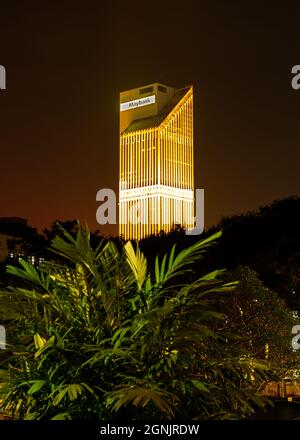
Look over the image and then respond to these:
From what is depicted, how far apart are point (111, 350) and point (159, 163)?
5550 centimetres

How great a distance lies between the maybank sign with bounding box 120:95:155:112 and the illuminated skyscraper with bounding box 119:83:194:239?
23.3 inches

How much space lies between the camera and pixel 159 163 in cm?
5888

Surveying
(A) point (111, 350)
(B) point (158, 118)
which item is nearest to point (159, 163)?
(B) point (158, 118)

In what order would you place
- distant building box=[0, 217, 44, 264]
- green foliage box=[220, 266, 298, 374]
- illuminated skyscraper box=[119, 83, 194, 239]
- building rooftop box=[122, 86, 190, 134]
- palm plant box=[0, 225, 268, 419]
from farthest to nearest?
building rooftop box=[122, 86, 190, 134], illuminated skyscraper box=[119, 83, 194, 239], distant building box=[0, 217, 44, 264], green foliage box=[220, 266, 298, 374], palm plant box=[0, 225, 268, 419]

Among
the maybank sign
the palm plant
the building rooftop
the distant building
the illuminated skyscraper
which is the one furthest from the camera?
the maybank sign

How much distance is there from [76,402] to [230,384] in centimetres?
90

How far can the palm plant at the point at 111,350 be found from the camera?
3682 millimetres

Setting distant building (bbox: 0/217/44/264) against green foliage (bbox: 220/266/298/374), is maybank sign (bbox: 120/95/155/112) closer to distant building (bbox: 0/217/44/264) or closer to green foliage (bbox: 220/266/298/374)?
distant building (bbox: 0/217/44/264)

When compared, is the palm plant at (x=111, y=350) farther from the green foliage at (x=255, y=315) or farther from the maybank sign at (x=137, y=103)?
the maybank sign at (x=137, y=103)

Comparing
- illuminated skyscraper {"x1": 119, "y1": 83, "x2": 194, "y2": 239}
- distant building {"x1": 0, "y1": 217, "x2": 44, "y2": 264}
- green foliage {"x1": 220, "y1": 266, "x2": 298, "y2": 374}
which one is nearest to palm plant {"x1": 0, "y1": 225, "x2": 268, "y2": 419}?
green foliage {"x1": 220, "y1": 266, "x2": 298, "y2": 374}

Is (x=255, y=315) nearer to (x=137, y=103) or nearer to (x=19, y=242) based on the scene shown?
(x=19, y=242)

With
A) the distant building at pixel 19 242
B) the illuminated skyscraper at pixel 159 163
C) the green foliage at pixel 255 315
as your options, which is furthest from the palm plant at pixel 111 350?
the illuminated skyscraper at pixel 159 163

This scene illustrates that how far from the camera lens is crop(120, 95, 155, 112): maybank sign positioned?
208 feet

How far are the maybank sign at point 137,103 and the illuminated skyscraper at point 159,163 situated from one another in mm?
593
